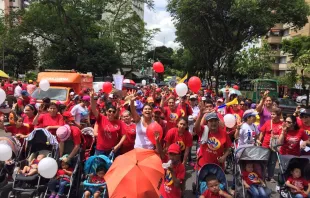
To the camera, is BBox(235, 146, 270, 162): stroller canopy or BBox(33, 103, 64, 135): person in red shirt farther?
BBox(33, 103, 64, 135): person in red shirt

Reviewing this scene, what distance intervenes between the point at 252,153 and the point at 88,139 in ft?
10.3

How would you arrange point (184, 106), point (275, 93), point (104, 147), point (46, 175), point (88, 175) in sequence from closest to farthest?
point (46, 175), point (88, 175), point (104, 147), point (184, 106), point (275, 93)

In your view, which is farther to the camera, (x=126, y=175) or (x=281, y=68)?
(x=281, y=68)

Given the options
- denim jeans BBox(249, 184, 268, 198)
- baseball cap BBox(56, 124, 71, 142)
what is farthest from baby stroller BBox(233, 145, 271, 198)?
baseball cap BBox(56, 124, 71, 142)

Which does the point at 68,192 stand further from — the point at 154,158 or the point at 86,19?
the point at 86,19

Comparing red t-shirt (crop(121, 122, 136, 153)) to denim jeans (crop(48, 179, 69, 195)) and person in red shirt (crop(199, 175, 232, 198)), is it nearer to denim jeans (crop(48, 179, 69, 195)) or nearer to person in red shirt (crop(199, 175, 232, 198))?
denim jeans (crop(48, 179, 69, 195))

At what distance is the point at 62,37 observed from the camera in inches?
1298

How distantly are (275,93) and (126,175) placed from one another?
96.1 feet

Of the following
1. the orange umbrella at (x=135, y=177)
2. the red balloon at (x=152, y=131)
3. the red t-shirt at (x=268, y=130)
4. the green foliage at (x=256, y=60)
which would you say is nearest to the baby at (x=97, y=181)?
the red balloon at (x=152, y=131)

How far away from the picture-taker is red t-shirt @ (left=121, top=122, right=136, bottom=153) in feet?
19.5

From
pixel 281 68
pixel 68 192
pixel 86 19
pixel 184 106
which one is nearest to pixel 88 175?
pixel 68 192

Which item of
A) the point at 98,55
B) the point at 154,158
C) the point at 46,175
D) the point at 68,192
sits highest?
the point at 98,55

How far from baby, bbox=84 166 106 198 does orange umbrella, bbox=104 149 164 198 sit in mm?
985

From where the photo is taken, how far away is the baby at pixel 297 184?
16.6 ft
